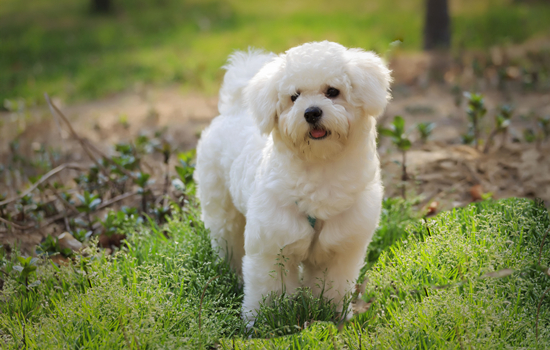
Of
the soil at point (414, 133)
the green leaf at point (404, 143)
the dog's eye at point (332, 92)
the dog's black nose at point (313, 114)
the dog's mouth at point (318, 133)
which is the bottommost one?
the soil at point (414, 133)

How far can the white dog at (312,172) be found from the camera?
279 centimetres

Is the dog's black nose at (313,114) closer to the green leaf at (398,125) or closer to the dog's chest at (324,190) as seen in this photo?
the dog's chest at (324,190)

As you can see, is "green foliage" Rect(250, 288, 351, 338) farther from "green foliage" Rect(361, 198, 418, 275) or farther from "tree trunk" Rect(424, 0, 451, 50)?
"tree trunk" Rect(424, 0, 451, 50)

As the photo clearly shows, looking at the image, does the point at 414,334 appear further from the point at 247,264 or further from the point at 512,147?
the point at 512,147

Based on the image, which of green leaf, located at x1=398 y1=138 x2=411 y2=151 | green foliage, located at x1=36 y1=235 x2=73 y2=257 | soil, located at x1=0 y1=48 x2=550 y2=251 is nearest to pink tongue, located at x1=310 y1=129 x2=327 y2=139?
soil, located at x1=0 y1=48 x2=550 y2=251

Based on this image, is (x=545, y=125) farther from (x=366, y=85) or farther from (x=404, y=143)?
(x=366, y=85)

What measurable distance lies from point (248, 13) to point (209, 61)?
6134mm

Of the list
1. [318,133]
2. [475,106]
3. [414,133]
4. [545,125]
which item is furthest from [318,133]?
[414,133]

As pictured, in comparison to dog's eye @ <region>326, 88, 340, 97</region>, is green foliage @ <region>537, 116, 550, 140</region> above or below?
below

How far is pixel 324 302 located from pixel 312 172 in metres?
0.85

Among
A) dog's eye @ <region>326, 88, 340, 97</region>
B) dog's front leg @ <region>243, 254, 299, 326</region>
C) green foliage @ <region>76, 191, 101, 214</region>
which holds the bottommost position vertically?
dog's front leg @ <region>243, 254, 299, 326</region>

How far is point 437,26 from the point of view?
31.1ft

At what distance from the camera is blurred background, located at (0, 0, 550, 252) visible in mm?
4914

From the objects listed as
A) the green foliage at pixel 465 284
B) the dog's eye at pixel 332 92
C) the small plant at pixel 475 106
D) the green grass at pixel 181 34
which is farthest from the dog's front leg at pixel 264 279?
the green grass at pixel 181 34
